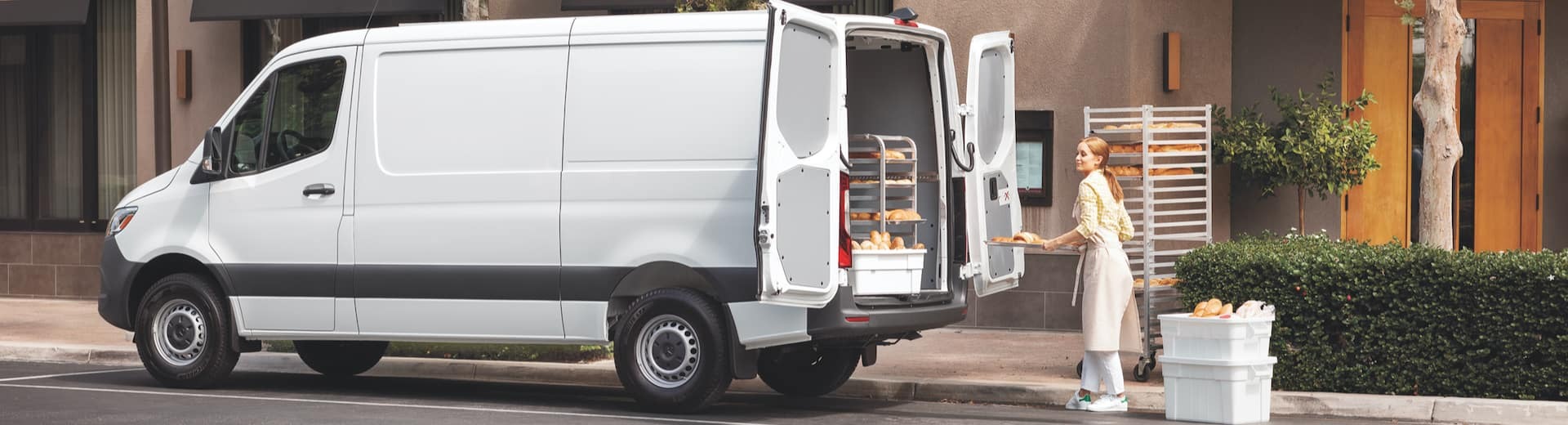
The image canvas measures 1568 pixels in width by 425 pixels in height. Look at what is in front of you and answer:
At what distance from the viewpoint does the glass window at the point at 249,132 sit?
10562 millimetres

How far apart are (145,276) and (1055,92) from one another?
732 cm

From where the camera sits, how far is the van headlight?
10.9 metres

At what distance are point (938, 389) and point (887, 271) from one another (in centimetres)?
136

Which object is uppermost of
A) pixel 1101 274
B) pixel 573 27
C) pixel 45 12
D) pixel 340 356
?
pixel 45 12

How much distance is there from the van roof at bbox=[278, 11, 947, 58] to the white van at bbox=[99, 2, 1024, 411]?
0.05 ft

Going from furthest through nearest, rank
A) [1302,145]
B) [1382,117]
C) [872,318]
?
[1382,117] < [1302,145] < [872,318]

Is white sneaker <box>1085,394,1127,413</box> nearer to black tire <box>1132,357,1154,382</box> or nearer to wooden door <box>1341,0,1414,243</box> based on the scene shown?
black tire <box>1132,357,1154,382</box>

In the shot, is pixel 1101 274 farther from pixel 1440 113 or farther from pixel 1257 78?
pixel 1257 78

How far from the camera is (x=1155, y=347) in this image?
1080 centimetres

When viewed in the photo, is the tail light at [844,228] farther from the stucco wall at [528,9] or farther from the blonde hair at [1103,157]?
the stucco wall at [528,9]

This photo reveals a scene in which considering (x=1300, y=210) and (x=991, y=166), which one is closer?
(x=991, y=166)

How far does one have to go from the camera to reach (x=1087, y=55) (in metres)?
14.4

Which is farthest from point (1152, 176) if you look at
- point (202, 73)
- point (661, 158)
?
point (202, 73)

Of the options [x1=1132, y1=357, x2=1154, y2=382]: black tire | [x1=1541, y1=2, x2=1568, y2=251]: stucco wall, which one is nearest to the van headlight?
[x1=1132, y1=357, x2=1154, y2=382]: black tire
